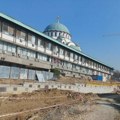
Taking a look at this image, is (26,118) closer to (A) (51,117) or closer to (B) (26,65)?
(A) (51,117)

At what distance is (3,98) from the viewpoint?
73.2 feet

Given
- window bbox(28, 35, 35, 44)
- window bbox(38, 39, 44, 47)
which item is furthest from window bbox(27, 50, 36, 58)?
window bbox(38, 39, 44, 47)

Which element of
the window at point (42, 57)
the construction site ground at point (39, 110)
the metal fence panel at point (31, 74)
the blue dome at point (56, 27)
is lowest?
the construction site ground at point (39, 110)

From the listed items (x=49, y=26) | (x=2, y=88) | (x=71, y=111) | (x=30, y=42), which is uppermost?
(x=49, y=26)

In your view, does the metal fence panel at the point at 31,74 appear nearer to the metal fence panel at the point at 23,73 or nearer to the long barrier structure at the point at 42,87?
the metal fence panel at the point at 23,73

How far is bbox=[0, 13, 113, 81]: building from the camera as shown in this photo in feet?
121

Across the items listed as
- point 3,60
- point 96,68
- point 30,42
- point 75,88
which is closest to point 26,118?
point 3,60

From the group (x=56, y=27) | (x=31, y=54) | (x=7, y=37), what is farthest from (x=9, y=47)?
(x=56, y=27)

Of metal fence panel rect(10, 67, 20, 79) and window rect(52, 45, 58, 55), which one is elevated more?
window rect(52, 45, 58, 55)

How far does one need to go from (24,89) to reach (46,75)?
1513cm

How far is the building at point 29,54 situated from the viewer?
36906mm

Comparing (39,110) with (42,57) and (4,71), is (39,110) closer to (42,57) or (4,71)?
Answer: (4,71)

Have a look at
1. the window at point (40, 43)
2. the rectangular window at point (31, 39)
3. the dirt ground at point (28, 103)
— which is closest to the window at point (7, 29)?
the rectangular window at point (31, 39)

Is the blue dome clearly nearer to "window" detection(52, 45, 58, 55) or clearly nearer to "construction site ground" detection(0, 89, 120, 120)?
"window" detection(52, 45, 58, 55)
